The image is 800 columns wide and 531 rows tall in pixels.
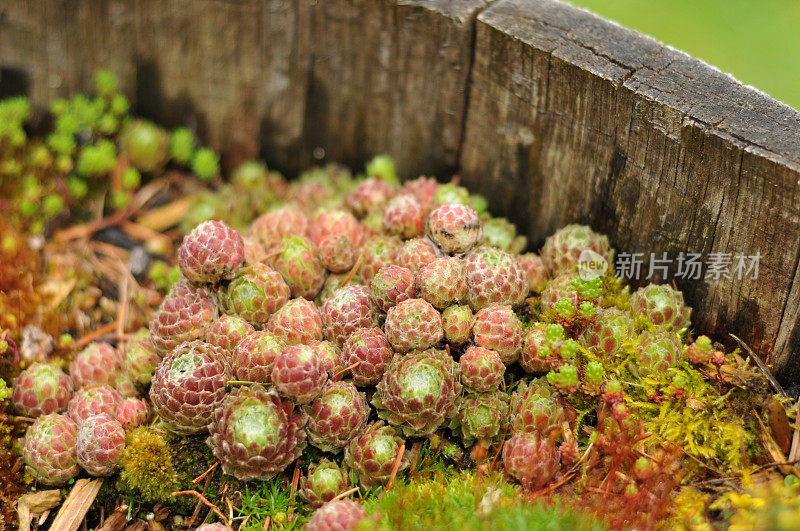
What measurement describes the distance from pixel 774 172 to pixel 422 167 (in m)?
1.63

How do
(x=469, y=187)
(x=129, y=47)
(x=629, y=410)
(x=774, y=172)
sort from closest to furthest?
(x=774, y=172) → (x=629, y=410) → (x=469, y=187) → (x=129, y=47)

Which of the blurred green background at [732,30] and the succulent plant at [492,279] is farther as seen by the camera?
the blurred green background at [732,30]

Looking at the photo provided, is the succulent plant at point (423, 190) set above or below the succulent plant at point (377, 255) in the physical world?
above

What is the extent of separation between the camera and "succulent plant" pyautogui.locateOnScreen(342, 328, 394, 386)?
7.61 ft

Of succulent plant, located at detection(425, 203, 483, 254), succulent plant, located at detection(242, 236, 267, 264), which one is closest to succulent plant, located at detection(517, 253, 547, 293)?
succulent plant, located at detection(425, 203, 483, 254)

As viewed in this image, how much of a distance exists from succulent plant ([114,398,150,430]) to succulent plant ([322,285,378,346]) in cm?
70

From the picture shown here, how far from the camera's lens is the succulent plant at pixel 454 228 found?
8.41ft

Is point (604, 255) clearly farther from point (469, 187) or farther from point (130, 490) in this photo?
point (130, 490)

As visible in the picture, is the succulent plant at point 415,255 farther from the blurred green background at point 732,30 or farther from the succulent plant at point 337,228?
the blurred green background at point 732,30

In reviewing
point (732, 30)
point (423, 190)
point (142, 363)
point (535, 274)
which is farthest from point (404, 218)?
point (732, 30)

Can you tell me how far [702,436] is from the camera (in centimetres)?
229

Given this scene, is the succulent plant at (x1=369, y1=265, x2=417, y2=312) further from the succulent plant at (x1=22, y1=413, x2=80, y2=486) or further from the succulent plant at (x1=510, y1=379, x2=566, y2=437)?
the succulent plant at (x1=22, y1=413, x2=80, y2=486)

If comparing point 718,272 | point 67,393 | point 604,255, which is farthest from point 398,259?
point 67,393

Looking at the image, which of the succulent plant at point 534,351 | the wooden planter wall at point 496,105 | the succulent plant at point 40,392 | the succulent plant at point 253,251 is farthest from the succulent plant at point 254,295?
the wooden planter wall at point 496,105
